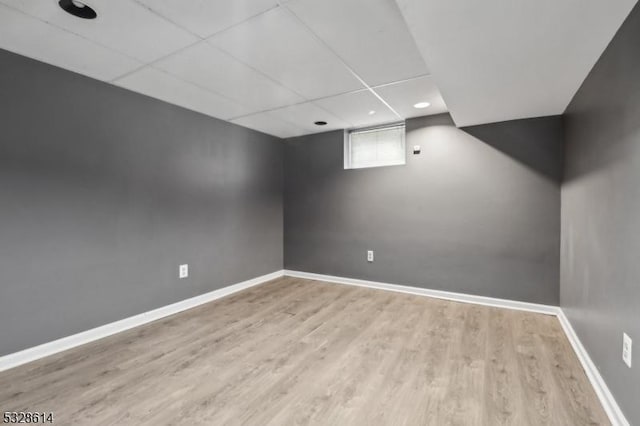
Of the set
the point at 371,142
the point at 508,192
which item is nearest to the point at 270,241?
the point at 371,142

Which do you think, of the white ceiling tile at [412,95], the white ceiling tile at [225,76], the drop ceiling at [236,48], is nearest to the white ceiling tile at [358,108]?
the drop ceiling at [236,48]

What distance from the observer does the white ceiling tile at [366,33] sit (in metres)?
1.58

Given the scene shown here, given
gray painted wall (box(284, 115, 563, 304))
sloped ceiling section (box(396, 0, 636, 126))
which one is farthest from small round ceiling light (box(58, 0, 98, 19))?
gray painted wall (box(284, 115, 563, 304))

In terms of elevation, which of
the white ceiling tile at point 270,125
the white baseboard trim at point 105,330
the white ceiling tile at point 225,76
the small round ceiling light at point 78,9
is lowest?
the white baseboard trim at point 105,330

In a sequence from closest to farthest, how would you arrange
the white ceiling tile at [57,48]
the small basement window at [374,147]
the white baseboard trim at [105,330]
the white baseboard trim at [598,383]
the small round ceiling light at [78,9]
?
the white baseboard trim at [598,383] → the small round ceiling light at [78,9] → the white ceiling tile at [57,48] → the white baseboard trim at [105,330] → the small basement window at [374,147]

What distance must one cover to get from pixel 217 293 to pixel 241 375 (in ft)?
5.82

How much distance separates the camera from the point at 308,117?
11.7 ft

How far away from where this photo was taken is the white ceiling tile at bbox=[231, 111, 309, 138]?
354cm

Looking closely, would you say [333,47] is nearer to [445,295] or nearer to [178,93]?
[178,93]

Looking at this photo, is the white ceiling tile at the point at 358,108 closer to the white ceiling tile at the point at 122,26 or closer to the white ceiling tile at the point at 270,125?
the white ceiling tile at the point at 270,125

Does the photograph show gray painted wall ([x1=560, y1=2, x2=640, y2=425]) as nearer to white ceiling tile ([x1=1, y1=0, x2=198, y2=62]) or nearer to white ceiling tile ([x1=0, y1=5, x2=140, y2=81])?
white ceiling tile ([x1=1, y1=0, x2=198, y2=62])

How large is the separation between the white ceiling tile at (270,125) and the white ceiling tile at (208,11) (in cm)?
164

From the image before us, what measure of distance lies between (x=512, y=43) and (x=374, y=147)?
236 centimetres

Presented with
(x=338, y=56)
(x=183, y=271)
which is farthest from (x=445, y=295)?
(x=183, y=271)
